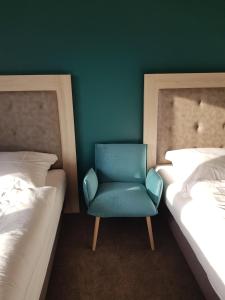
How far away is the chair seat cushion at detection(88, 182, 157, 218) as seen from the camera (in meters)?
1.73

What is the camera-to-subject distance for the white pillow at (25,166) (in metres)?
1.62

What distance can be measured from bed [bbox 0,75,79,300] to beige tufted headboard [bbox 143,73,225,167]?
2.18 feet

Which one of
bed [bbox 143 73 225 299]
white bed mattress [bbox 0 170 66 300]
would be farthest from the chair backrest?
white bed mattress [bbox 0 170 66 300]

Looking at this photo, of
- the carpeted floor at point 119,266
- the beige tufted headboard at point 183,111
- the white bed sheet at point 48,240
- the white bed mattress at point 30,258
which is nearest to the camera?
the white bed mattress at point 30,258

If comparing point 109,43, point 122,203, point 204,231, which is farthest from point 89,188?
point 109,43

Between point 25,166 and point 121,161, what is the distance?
78 cm

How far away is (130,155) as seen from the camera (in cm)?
208

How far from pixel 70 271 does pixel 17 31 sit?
1.79 meters

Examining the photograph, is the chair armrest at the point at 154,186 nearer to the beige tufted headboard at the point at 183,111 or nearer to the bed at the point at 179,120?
the bed at the point at 179,120

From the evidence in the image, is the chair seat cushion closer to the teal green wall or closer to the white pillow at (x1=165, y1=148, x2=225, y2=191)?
the white pillow at (x1=165, y1=148, x2=225, y2=191)

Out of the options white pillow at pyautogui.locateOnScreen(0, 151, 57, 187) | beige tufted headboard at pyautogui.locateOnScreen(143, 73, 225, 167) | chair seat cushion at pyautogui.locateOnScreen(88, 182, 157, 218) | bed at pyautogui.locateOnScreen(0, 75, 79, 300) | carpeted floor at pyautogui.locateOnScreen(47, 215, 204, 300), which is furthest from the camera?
beige tufted headboard at pyautogui.locateOnScreen(143, 73, 225, 167)

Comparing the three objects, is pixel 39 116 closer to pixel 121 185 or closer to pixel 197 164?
pixel 121 185

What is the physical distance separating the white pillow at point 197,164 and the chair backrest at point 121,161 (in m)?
0.26

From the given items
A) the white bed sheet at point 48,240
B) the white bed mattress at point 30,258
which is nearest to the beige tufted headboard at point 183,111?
the white bed sheet at point 48,240
